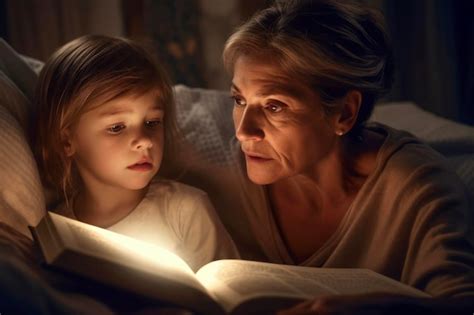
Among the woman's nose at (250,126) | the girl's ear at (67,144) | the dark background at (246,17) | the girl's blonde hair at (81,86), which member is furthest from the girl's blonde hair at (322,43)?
the dark background at (246,17)

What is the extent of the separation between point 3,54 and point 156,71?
46 cm

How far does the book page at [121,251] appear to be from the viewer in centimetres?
106

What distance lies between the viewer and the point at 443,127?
6.63 feet

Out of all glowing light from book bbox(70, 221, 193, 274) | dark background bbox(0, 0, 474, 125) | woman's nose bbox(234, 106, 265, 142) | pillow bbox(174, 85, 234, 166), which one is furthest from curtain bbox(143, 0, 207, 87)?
glowing light from book bbox(70, 221, 193, 274)

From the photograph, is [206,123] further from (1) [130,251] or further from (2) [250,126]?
(1) [130,251]

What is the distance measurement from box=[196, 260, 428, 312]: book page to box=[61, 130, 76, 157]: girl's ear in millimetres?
517

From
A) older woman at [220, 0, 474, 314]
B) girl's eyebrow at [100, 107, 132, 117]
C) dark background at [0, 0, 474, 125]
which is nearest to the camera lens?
older woman at [220, 0, 474, 314]

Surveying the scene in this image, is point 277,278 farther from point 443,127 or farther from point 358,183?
point 443,127

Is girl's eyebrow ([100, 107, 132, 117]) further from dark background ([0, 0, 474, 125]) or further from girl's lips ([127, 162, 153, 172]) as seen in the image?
dark background ([0, 0, 474, 125])

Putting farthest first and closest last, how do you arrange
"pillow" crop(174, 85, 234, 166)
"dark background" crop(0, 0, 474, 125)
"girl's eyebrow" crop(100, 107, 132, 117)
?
"dark background" crop(0, 0, 474, 125)
"pillow" crop(174, 85, 234, 166)
"girl's eyebrow" crop(100, 107, 132, 117)

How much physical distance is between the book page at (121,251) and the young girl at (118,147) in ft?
0.95

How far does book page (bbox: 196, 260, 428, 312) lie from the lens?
1080mm

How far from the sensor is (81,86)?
4.93ft

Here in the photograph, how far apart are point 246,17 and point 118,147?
1460mm
